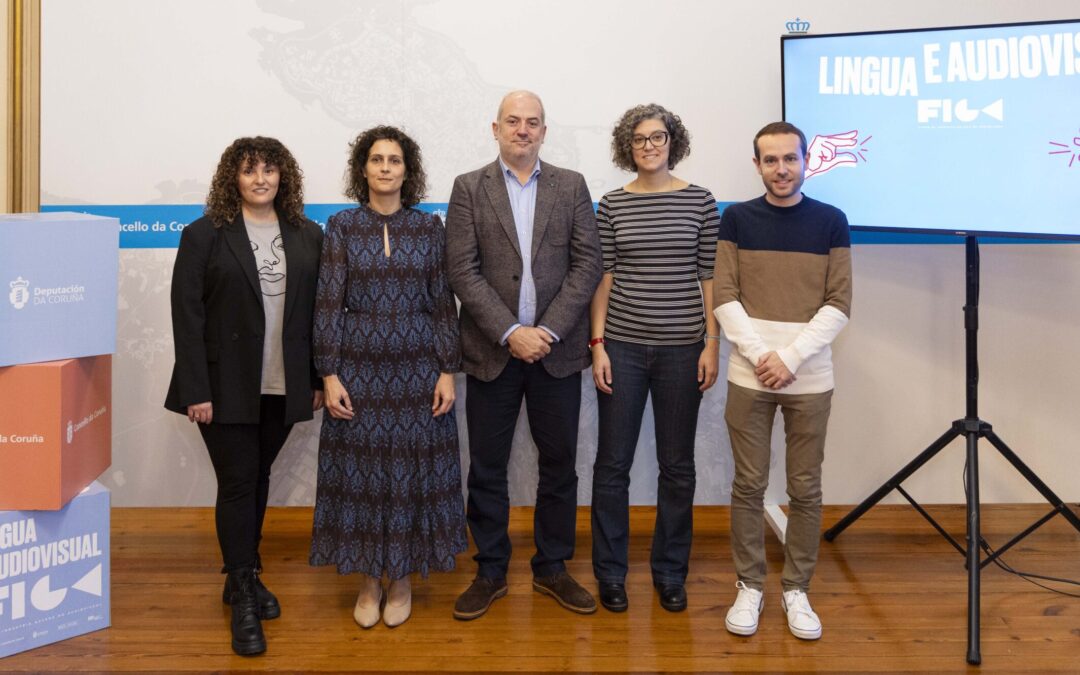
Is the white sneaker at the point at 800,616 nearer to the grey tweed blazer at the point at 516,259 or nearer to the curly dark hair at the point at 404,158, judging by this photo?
the grey tweed blazer at the point at 516,259

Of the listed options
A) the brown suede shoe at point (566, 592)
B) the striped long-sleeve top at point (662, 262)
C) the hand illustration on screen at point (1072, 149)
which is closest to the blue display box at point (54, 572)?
the brown suede shoe at point (566, 592)

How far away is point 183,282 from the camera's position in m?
2.35

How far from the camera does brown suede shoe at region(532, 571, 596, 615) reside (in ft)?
8.32

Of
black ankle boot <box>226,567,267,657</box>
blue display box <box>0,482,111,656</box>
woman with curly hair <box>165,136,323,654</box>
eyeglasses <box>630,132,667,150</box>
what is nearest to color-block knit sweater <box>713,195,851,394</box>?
eyeglasses <box>630,132,667,150</box>

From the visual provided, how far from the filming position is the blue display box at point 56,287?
2.23 meters

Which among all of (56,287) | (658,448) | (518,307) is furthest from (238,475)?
(658,448)

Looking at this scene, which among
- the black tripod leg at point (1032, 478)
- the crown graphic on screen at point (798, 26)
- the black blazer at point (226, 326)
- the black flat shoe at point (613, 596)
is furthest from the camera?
the crown graphic on screen at point (798, 26)

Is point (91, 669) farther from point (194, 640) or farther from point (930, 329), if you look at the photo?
point (930, 329)

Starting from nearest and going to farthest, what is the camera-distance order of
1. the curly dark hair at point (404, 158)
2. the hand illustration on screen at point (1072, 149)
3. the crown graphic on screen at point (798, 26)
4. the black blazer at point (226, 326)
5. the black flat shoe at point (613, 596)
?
1. the black blazer at point (226, 326)
2. the curly dark hair at point (404, 158)
3. the black flat shoe at point (613, 596)
4. the hand illustration on screen at point (1072, 149)
5. the crown graphic on screen at point (798, 26)

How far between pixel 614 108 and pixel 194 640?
2393mm

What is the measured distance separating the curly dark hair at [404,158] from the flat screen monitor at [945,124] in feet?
4.67

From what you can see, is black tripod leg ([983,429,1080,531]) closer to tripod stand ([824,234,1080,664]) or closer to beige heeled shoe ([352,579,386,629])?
tripod stand ([824,234,1080,664])

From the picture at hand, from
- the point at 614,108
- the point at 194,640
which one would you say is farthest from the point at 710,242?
the point at 194,640

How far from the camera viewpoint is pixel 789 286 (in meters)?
2.38
